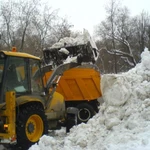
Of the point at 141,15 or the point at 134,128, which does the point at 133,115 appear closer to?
the point at 134,128

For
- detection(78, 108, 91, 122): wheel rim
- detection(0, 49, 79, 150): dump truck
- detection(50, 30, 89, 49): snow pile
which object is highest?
detection(50, 30, 89, 49): snow pile

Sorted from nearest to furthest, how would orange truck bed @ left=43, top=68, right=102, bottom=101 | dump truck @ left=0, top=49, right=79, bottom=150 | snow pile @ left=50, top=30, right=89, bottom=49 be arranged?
1. dump truck @ left=0, top=49, right=79, bottom=150
2. orange truck bed @ left=43, top=68, right=102, bottom=101
3. snow pile @ left=50, top=30, right=89, bottom=49

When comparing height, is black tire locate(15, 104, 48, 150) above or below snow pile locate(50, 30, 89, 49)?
below

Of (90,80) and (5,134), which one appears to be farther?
(90,80)

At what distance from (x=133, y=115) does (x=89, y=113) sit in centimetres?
426

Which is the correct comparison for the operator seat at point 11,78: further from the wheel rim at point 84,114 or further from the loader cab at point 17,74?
the wheel rim at point 84,114

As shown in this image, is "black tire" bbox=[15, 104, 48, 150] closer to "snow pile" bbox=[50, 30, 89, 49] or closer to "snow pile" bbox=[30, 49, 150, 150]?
"snow pile" bbox=[30, 49, 150, 150]

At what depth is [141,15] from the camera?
161 ft

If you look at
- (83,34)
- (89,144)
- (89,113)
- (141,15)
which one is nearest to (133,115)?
(89,144)

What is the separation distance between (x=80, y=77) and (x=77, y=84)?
0.26 metres

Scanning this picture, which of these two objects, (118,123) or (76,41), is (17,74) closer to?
(118,123)

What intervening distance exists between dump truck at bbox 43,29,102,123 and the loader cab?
2.93 metres

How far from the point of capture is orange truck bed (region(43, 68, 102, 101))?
10.3 meters

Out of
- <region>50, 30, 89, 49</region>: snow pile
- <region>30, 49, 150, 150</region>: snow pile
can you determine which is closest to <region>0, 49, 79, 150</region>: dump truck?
<region>30, 49, 150, 150</region>: snow pile
